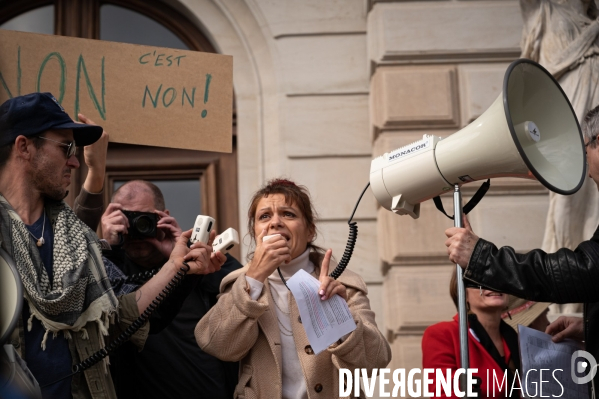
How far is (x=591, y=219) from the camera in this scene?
15.2 feet

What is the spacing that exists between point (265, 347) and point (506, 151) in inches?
45.0

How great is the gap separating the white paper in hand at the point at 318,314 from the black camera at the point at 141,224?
36.2 inches

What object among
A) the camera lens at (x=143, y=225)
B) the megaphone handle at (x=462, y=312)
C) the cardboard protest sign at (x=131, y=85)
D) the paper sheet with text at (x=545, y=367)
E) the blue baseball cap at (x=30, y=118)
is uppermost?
the cardboard protest sign at (x=131, y=85)

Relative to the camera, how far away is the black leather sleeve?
106 inches

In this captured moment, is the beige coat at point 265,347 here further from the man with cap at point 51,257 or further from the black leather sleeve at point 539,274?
the black leather sleeve at point 539,274

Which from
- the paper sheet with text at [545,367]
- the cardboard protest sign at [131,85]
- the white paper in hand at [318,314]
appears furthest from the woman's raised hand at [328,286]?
the cardboard protest sign at [131,85]

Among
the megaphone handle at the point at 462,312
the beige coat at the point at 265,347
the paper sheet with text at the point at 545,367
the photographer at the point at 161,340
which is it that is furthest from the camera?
the photographer at the point at 161,340

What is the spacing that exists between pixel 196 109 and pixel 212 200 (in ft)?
7.56

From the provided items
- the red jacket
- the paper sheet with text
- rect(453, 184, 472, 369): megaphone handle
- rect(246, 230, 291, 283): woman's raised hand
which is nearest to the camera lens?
rect(246, 230, 291, 283): woman's raised hand

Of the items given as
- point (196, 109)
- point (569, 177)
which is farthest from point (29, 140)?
point (569, 177)

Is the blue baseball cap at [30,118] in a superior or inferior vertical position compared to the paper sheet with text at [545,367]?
superior

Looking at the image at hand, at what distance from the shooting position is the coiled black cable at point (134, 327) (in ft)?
9.14

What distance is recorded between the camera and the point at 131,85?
361 cm

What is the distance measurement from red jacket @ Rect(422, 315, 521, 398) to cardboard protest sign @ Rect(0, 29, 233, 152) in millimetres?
1231
